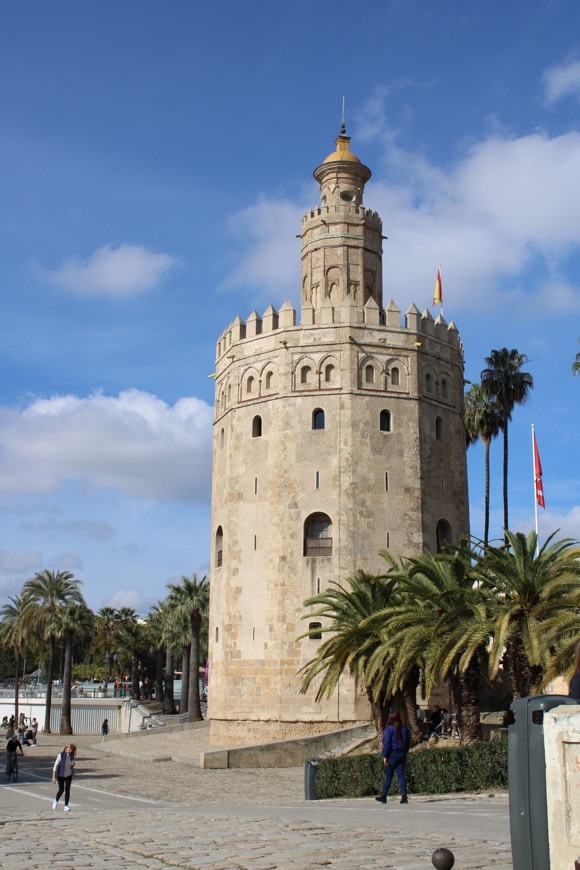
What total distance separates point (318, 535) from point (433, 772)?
17.1 meters

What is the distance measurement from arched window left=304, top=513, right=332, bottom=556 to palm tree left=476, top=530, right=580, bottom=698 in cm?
1247

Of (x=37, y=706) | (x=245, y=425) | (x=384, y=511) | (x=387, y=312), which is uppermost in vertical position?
(x=387, y=312)

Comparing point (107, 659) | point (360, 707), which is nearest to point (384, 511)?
point (360, 707)

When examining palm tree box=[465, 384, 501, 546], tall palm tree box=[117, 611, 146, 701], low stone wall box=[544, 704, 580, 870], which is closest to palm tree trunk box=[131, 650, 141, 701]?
tall palm tree box=[117, 611, 146, 701]

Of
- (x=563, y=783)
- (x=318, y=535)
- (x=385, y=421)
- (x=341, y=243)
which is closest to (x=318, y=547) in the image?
(x=318, y=535)

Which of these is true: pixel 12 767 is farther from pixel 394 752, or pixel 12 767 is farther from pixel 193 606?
pixel 193 606

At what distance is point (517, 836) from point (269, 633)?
28.0 meters

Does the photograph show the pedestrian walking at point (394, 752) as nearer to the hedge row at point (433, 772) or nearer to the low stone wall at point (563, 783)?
the hedge row at point (433, 772)

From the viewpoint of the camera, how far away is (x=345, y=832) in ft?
34.2

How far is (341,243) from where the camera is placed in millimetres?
36750

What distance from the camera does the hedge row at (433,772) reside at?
15844 mm

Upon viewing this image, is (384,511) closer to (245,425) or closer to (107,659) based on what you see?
(245,425)

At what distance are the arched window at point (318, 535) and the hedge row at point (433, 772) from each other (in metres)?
14.8

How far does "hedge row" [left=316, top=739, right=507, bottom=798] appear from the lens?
1584 cm
